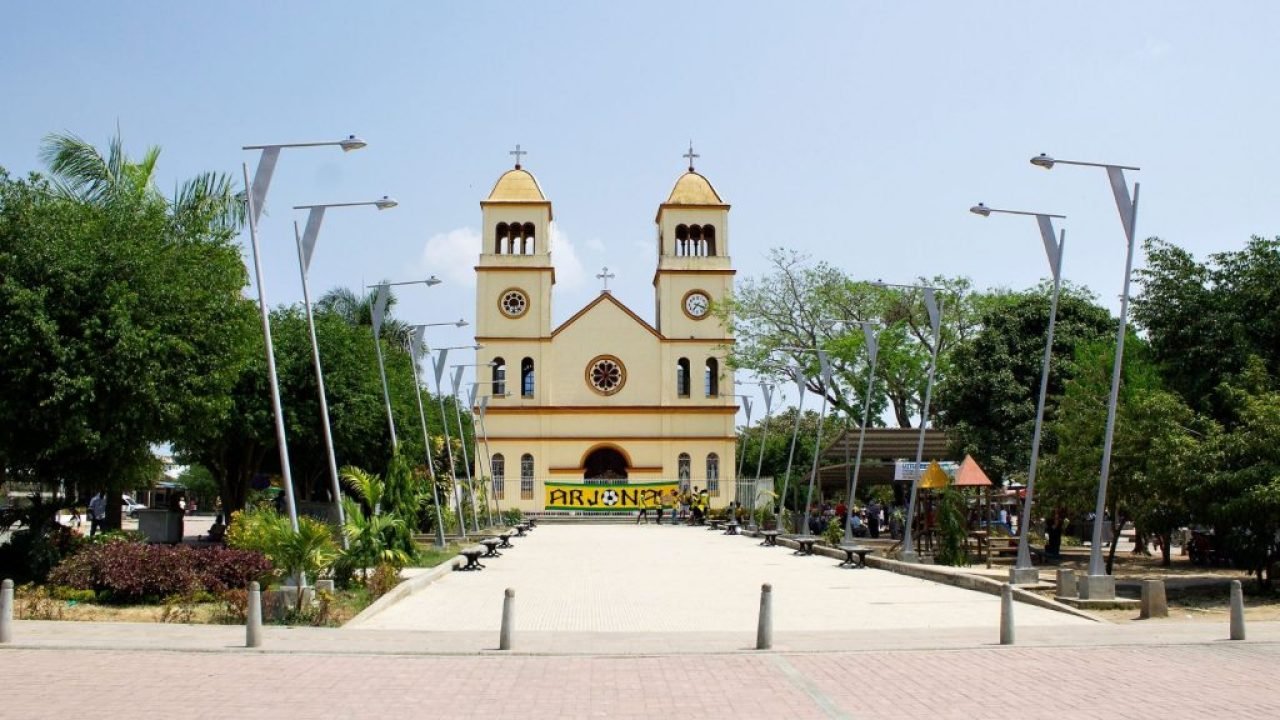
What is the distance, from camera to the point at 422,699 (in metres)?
10.1

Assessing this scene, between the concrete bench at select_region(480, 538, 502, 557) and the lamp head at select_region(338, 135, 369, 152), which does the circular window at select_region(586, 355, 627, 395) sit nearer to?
the concrete bench at select_region(480, 538, 502, 557)

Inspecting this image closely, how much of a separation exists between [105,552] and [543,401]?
49.1 m

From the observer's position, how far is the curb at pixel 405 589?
1619cm

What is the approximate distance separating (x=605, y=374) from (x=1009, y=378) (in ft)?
112

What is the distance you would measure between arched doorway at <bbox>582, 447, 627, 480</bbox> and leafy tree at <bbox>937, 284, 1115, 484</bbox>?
31.0 m

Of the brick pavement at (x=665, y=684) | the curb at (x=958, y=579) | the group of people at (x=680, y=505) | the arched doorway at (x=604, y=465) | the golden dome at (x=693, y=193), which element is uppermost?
the golden dome at (x=693, y=193)

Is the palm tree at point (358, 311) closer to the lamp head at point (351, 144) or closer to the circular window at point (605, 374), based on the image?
the circular window at point (605, 374)

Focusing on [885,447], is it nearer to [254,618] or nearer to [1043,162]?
[1043,162]

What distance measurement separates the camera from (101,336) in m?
20.0

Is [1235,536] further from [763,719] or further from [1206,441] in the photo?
[763,719]

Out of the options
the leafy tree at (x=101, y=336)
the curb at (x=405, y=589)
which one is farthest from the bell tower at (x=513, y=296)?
the leafy tree at (x=101, y=336)

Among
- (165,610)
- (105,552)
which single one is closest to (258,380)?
(105,552)

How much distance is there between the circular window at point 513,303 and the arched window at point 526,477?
302 inches

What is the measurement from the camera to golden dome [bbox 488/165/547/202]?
68875 millimetres
